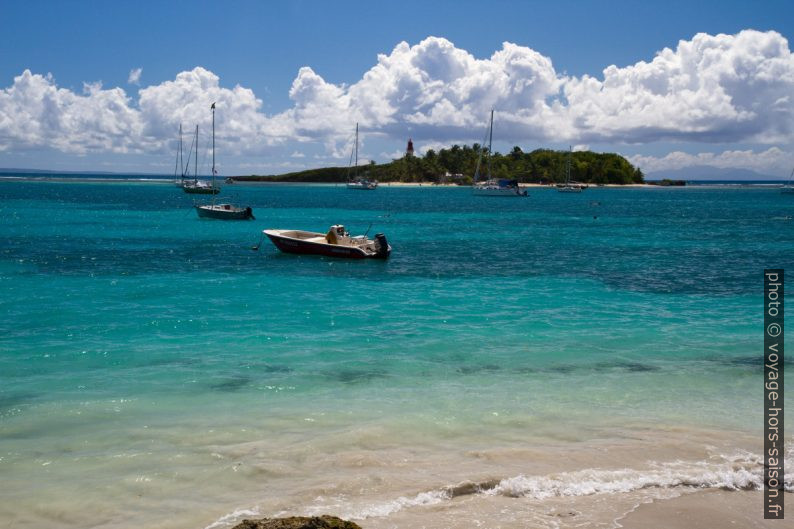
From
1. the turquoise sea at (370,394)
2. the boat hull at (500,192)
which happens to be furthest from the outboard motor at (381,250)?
the boat hull at (500,192)

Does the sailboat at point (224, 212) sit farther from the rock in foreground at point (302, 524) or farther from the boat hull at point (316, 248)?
the rock in foreground at point (302, 524)

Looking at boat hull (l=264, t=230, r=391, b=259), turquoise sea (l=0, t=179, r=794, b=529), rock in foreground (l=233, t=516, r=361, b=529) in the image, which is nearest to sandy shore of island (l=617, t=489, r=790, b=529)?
turquoise sea (l=0, t=179, r=794, b=529)

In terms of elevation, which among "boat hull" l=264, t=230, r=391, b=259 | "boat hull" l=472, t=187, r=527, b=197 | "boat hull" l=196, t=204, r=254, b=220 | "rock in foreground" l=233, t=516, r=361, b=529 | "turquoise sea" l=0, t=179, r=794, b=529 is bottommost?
"turquoise sea" l=0, t=179, r=794, b=529

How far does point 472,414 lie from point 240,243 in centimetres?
3867

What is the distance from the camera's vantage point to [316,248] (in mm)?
38031

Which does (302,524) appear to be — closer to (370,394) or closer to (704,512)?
(704,512)

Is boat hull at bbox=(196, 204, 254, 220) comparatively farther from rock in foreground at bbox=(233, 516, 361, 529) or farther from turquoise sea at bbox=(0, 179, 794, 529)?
rock in foreground at bbox=(233, 516, 361, 529)

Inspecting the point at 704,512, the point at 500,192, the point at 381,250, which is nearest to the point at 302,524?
the point at 704,512

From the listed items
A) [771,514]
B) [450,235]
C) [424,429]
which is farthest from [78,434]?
[450,235]

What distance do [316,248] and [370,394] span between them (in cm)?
2483

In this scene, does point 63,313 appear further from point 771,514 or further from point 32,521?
point 771,514

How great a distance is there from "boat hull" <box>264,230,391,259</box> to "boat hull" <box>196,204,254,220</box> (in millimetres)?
27832

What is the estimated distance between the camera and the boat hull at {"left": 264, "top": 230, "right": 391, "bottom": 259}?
3712 cm

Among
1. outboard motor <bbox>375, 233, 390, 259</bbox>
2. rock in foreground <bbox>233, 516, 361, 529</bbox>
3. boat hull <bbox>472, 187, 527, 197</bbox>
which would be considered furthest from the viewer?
boat hull <bbox>472, 187, 527, 197</bbox>
